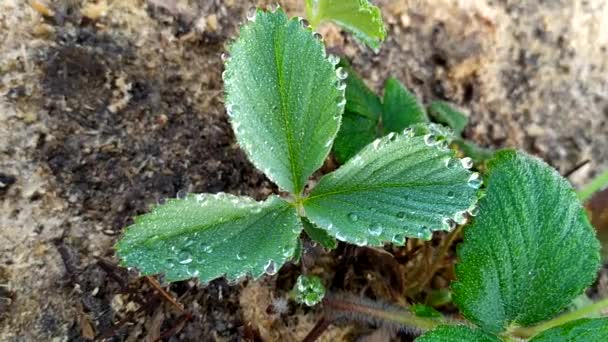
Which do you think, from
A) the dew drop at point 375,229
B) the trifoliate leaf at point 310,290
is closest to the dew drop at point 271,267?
the dew drop at point 375,229

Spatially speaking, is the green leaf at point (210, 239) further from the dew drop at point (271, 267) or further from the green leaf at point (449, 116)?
the green leaf at point (449, 116)

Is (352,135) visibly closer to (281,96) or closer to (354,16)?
(354,16)

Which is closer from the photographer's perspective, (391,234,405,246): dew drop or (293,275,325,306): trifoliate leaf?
(391,234,405,246): dew drop

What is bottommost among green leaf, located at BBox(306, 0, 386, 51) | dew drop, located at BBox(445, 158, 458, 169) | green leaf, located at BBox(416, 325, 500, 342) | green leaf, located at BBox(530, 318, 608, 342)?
green leaf, located at BBox(416, 325, 500, 342)

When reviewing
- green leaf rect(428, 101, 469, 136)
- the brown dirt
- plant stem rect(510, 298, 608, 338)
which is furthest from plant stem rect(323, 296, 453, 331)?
green leaf rect(428, 101, 469, 136)

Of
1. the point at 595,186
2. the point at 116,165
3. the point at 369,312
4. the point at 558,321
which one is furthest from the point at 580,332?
the point at 116,165

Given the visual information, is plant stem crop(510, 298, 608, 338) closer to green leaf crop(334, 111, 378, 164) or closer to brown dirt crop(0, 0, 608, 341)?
brown dirt crop(0, 0, 608, 341)

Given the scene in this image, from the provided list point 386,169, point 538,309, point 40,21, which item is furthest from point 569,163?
point 40,21
